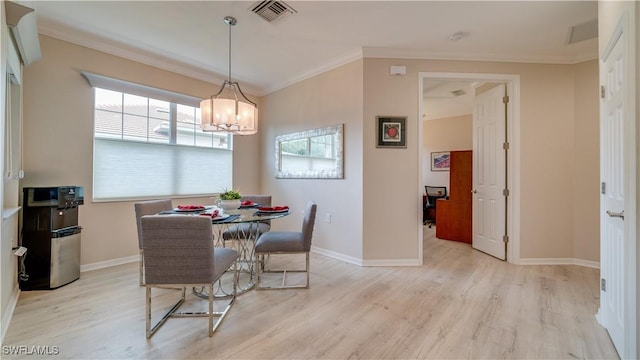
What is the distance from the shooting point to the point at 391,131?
10.6 feet

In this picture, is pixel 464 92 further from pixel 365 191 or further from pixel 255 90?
pixel 255 90

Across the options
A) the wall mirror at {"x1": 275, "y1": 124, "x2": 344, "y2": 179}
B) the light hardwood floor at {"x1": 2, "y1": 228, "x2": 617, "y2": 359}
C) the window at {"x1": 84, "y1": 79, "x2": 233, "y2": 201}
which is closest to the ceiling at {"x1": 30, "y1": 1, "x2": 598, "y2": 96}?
the window at {"x1": 84, "y1": 79, "x2": 233, "y2": 201}

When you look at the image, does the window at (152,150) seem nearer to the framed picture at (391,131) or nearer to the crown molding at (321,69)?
the crown molding at (321,69)

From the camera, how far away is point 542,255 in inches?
129

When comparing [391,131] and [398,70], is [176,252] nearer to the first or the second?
[391,131]

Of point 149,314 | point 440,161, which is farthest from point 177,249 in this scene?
point 440,161

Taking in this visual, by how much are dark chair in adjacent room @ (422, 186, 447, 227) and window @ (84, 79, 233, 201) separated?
4575mm

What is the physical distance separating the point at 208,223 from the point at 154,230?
34 cm

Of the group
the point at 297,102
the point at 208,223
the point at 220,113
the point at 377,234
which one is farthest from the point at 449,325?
the point at 297,102

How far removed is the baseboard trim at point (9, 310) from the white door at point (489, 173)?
15.9ft

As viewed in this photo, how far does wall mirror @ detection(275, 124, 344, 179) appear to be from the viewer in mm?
3559

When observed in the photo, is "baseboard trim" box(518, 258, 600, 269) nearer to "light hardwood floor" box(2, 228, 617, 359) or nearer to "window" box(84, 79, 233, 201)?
"light hardwood floor" box(2, 228, 617, 359)

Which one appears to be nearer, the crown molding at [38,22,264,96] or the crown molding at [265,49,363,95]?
the crown molding at [38,22,264,96]

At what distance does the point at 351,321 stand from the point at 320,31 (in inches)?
111
